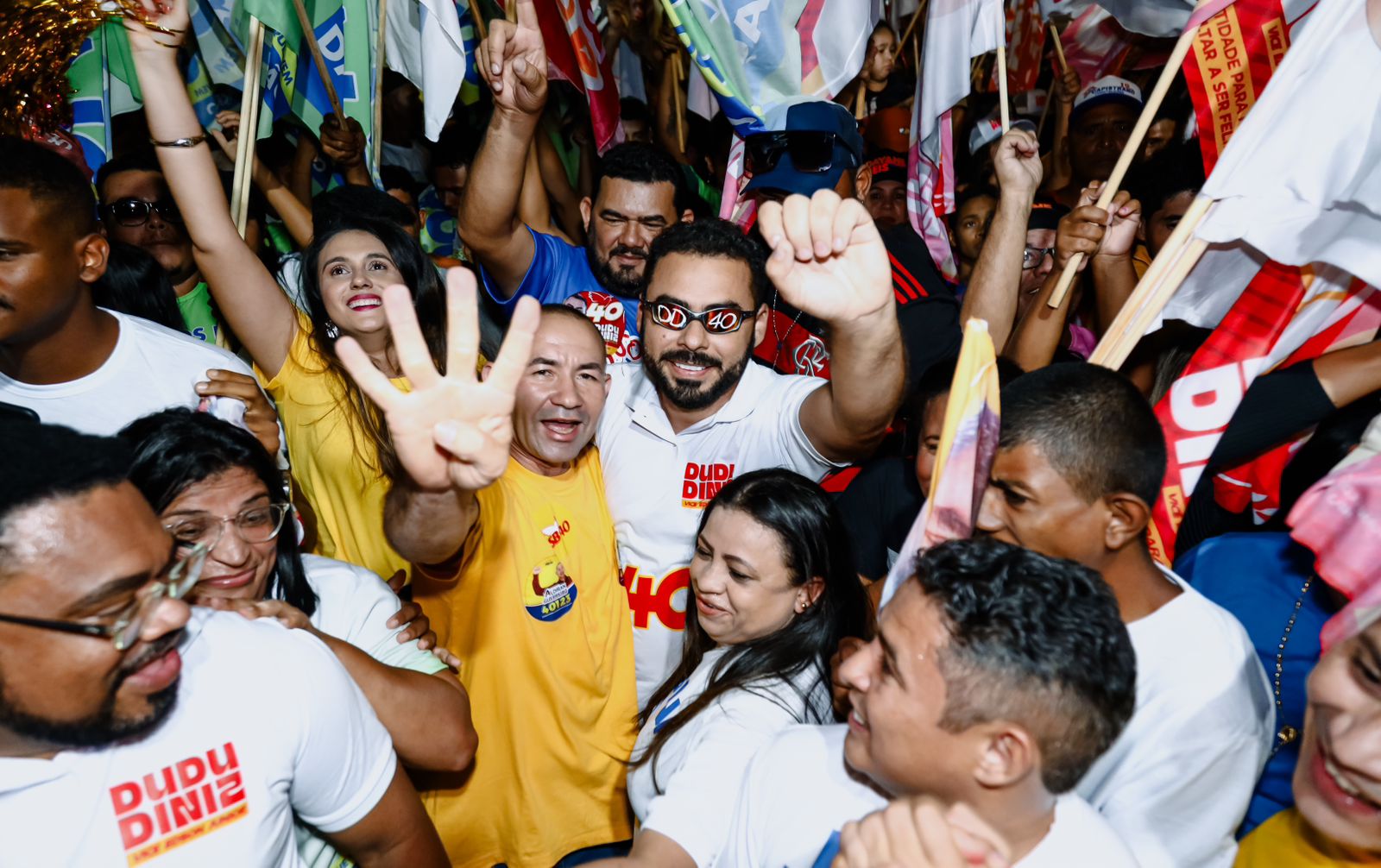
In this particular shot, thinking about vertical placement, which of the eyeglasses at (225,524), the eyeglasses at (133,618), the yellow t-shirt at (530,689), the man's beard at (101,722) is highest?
the eyeglasses at (133,618)

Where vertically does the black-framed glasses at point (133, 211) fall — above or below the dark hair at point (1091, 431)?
above

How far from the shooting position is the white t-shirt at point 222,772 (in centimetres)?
150

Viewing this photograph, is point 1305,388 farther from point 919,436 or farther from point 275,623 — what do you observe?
→ point 275,623

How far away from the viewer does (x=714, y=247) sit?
3020mm

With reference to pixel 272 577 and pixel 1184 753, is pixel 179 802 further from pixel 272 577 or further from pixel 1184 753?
pixel 1184 753

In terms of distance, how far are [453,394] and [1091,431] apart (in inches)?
51.5

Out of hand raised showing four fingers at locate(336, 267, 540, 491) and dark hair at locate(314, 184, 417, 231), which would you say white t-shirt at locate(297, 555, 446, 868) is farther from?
dark hair at locate(314, 184, 417, 231)

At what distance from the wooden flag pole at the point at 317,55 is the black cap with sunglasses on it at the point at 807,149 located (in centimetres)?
173

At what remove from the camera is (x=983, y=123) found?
5457 mm

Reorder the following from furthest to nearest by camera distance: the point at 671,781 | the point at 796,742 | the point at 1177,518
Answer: the point at 1177,518
the point at 671,781
the point at 796,742

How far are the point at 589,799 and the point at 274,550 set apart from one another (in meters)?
1.07

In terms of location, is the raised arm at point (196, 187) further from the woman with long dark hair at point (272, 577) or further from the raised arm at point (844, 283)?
the raised arm at point (844, 283)

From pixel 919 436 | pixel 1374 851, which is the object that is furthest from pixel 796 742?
pixel 919 436

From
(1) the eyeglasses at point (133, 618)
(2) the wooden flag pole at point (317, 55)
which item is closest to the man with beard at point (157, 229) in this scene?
(2) the wooden flag pole at point (317, 55)
